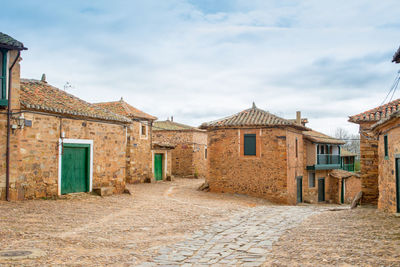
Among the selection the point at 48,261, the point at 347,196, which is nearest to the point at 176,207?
the point at 48,261

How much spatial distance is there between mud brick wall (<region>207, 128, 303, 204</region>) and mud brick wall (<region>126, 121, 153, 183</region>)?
5.28 metres

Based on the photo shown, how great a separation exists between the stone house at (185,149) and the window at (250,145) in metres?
11.0

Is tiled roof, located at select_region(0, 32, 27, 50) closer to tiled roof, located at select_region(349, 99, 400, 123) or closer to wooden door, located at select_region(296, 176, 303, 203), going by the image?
tiled roof, located at select_region(349, 99, 400, 123)

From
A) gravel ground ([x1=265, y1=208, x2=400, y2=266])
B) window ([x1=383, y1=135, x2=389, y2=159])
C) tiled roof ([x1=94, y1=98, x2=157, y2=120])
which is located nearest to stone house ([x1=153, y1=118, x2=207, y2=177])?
tiled roof ([x1=94, y1=98, x2=157, y2=120])

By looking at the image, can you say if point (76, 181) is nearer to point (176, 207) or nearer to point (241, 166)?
point (176, 207)

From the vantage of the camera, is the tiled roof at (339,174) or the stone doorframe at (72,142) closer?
the stone doorframe at (72,142)

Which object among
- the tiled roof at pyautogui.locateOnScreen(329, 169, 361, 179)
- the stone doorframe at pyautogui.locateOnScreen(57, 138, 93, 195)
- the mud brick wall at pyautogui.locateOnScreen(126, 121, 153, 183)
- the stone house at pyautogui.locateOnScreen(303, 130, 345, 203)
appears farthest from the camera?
the tiled roof at pyautogui.locateOnScreen(329, 169, 361, 179)

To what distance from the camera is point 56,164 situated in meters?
12.9

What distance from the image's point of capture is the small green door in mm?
25750

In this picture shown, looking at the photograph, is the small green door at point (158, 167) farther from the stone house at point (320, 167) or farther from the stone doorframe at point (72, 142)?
the stone doorframe at point (72, 142)

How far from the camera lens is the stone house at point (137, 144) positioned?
2267 centimetres

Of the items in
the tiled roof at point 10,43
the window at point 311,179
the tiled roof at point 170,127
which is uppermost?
the tiled roof at point 10,43

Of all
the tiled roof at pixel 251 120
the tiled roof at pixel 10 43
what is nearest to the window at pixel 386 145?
the tiled roof at pixel 251 120

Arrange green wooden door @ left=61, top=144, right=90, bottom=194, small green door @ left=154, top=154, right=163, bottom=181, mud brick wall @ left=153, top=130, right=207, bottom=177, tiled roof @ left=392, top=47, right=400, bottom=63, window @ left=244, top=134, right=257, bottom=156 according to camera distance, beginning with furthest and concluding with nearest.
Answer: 1. mud brick wall @ left=153, top=130, right=207, bottom=177
2. small green door @ left=154, top=154, right=163, bottom=181
3. window @ left=244, top=134, right=257, bottom=156
4. green wooden door @ left=61, top=144, right=90, bottom=194
5. tiled roof @ left=392, top=47, right=400, bottom=63
